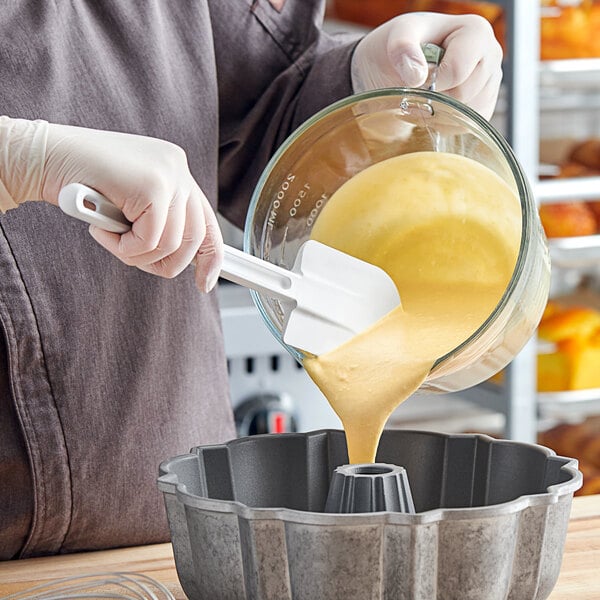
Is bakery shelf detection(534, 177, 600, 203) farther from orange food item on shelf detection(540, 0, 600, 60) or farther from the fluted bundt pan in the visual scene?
the fluted bundt pan

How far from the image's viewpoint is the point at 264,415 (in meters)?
1.33

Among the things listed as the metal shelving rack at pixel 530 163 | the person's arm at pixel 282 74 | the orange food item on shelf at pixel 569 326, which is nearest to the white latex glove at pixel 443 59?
the person's arm at pixel 282 74

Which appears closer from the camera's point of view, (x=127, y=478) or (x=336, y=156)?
(x=336, y=156)

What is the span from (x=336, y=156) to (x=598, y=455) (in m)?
1.25

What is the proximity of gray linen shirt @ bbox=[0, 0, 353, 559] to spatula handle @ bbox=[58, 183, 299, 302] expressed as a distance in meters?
0.23

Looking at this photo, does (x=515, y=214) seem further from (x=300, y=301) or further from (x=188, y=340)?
(x=188, y=340)

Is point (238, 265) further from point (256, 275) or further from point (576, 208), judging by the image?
point (576, 208)

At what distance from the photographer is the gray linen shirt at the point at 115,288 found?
0.85 m

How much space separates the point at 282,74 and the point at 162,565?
0.49 metres

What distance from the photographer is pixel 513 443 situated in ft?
2.34

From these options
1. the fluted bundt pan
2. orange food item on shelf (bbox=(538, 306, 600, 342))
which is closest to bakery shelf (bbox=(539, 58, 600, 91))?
orange food item on shelf (bbox=(538, 306, 600, 342))

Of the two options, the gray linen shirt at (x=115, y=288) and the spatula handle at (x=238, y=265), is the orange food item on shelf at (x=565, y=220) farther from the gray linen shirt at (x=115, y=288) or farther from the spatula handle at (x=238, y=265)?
the spatula handle at (x=238, y=265)

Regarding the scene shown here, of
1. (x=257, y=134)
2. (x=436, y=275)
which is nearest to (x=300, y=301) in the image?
(x=436, y=275)

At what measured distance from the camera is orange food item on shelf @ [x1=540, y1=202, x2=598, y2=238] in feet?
5.81
